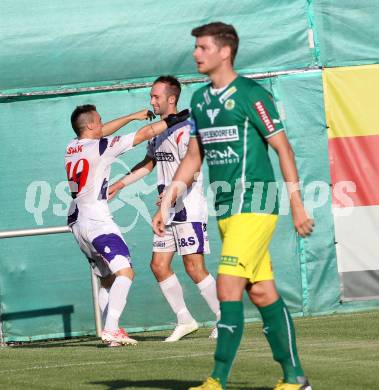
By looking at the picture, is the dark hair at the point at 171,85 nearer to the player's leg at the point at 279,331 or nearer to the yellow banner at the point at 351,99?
the yellow banner at the point at 351,99

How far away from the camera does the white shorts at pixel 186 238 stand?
10.5 metres

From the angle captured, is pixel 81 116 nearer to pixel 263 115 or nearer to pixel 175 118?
pixel 175 118

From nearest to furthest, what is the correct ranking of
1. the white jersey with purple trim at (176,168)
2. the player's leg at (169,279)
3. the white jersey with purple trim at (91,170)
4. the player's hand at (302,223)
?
the player's hand at (302,223), the white jersey with purple trim at (91,170), the white jersey with purple trim at (176,168), the player's leg at (169,279)

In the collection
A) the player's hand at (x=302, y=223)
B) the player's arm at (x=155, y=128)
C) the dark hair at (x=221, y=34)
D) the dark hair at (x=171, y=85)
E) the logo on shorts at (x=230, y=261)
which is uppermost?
the dark hair at (x=171, y=85)

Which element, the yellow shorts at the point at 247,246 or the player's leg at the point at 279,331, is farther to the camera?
the player's leg at the point at 279,331

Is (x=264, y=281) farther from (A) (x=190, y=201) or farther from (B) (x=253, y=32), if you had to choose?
(B) (x=253, y=32)

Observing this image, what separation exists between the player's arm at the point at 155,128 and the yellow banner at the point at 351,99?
2.46 meters

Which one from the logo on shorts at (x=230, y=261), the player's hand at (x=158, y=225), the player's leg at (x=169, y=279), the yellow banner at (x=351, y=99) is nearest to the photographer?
the logo on shorts at (x=230, y=261)

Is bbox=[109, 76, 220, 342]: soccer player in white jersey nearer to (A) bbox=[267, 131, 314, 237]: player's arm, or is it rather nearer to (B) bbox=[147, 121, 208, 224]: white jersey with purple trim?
(B) bbox=[147, 121, 208, 224]: white jersey with purple trim

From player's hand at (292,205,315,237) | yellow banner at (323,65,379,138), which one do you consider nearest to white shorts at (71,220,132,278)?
yellow banner at (323,65,379,138)

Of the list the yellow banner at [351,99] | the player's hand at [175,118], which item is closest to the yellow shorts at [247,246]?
the player's hand at [175,118]

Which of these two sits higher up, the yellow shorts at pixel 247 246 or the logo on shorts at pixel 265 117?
the logo on shorts at pixel 265 117

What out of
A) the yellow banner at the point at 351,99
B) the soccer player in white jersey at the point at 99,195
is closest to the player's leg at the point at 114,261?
the soccer player in white jersey at the point at 99,195

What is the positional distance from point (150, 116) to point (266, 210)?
399 centimetres
